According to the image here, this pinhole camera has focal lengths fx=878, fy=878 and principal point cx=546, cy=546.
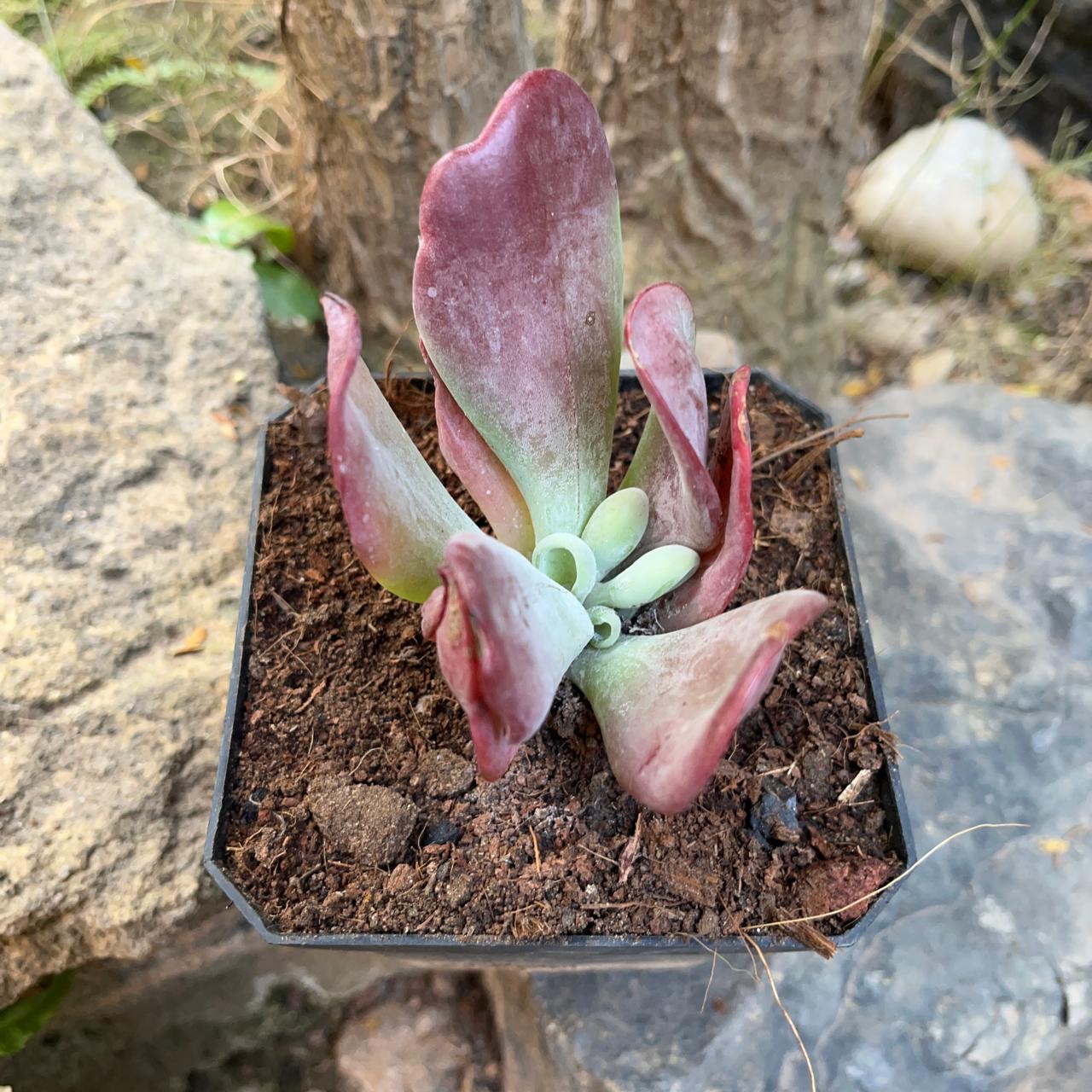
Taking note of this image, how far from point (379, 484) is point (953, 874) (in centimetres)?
98

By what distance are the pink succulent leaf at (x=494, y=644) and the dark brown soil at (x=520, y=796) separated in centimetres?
20

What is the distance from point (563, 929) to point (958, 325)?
1.91 m

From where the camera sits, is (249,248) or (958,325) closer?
(249,248)

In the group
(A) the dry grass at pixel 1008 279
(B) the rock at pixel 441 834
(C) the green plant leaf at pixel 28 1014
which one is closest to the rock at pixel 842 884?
(B) the rock at pixel 441 834

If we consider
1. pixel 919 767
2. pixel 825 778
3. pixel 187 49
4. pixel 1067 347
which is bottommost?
pixel 919 767

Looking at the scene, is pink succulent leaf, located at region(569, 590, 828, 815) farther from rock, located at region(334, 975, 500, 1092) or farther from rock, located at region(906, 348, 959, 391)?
rock, located at region(906, 348, 959, 391)

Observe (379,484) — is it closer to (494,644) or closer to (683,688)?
(494,644)

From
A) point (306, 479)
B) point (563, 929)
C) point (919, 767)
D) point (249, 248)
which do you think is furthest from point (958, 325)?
point (563, 929)

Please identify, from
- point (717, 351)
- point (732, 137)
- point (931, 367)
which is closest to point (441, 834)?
point (717, 351)

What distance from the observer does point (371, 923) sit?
729mm

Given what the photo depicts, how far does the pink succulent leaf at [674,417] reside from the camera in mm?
632

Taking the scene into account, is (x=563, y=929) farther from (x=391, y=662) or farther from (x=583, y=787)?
(x=391, y=662)

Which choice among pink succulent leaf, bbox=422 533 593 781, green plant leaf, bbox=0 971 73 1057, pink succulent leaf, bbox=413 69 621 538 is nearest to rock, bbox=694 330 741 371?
pink succulent leaf, bbox=413 69 621 538

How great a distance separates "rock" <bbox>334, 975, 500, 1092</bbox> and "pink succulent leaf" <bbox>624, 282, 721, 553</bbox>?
3.08 ft
